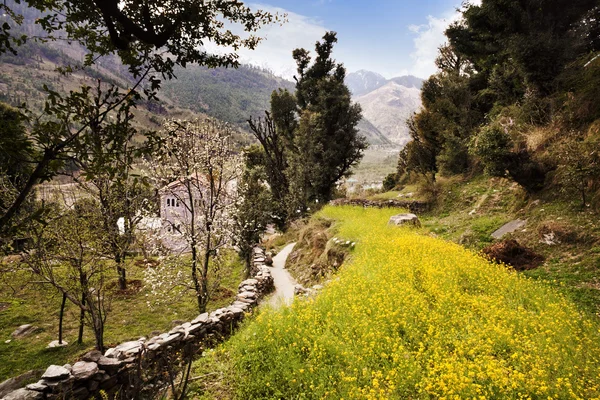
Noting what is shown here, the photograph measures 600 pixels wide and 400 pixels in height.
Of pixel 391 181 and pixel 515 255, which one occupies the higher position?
pixel 391 181

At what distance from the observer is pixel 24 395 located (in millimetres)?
5578

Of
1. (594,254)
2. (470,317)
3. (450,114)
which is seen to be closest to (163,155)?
(470,317)

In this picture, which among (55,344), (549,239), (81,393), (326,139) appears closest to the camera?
(81,393)

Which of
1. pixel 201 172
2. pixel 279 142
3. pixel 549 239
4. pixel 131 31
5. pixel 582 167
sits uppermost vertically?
pixel 279 142

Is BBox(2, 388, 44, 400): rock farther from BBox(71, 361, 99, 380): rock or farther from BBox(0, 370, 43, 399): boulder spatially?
BBox(0, 370, 43, 399): boulder

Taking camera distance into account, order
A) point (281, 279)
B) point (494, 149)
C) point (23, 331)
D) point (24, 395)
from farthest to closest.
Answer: point (281, 279), point (494, 149), point (23, 331), point (24, 395)

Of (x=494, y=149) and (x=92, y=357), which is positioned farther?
(x=494, y=149)

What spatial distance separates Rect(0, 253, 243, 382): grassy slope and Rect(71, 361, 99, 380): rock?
3.94 m

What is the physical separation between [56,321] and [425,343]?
15707 mm

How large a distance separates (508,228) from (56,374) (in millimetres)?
15038

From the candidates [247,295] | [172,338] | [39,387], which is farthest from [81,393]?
[247,295]

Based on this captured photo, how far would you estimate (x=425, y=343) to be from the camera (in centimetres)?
588

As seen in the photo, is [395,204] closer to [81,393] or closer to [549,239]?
[549,239]

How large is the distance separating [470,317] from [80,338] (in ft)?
43.6
